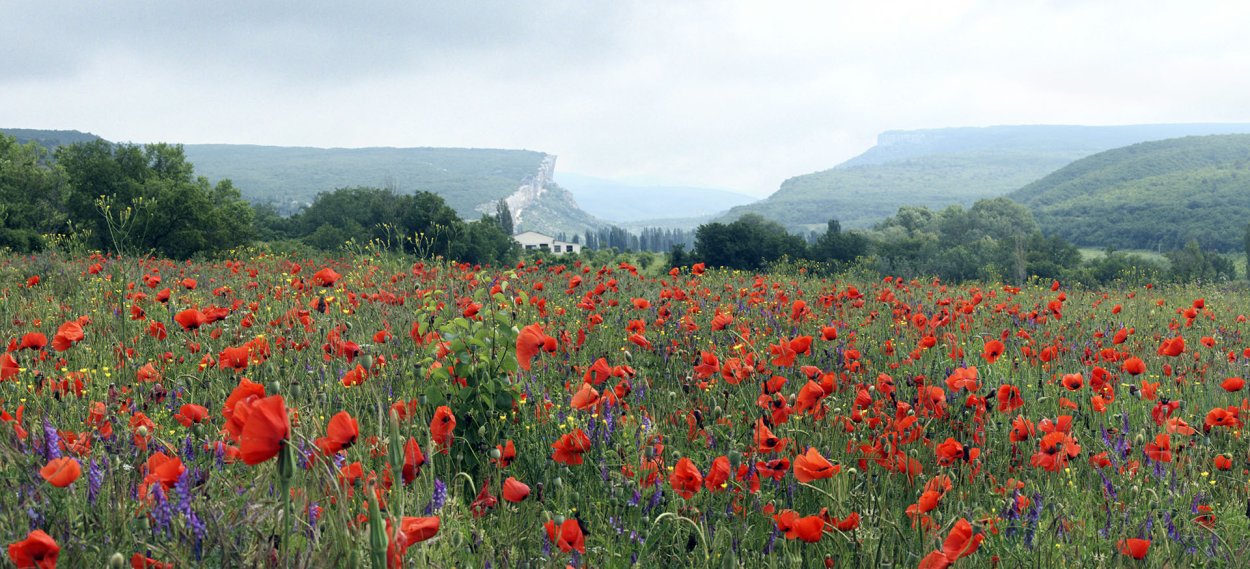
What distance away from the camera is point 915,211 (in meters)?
128

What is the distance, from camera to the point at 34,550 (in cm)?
134

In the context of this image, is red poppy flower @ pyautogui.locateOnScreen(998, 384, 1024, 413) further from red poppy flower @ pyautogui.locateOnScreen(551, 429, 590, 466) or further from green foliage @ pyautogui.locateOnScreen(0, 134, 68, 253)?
green foliage @ pyautogui.locateOnScreen(0, 134, 68, 253)

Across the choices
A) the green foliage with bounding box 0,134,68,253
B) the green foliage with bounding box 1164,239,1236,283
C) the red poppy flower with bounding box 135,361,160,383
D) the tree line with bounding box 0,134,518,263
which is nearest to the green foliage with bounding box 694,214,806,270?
the tree line with bounding box 0,134,518,263

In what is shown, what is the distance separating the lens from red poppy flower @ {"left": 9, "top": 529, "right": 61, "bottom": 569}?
1316 mm

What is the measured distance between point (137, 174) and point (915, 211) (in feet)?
373

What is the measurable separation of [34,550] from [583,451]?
1.54 meters

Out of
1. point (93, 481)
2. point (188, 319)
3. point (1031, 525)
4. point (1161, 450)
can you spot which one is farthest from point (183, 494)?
point (1161, 450)

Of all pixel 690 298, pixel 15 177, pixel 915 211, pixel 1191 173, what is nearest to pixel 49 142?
pixel 15 177

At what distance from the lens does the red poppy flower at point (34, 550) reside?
132 centimetres

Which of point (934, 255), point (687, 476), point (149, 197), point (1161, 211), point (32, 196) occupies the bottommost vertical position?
point (934, 255)

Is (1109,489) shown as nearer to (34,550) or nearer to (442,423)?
(442,423)

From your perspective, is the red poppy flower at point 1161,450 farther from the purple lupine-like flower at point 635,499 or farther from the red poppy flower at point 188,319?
the red poppy flower at point 188,319

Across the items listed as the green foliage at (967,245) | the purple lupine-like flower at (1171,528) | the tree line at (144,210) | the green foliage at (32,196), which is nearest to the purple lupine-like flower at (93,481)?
the purple lupine-like flower at (1171,528)

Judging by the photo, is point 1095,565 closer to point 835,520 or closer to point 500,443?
point 835,520
